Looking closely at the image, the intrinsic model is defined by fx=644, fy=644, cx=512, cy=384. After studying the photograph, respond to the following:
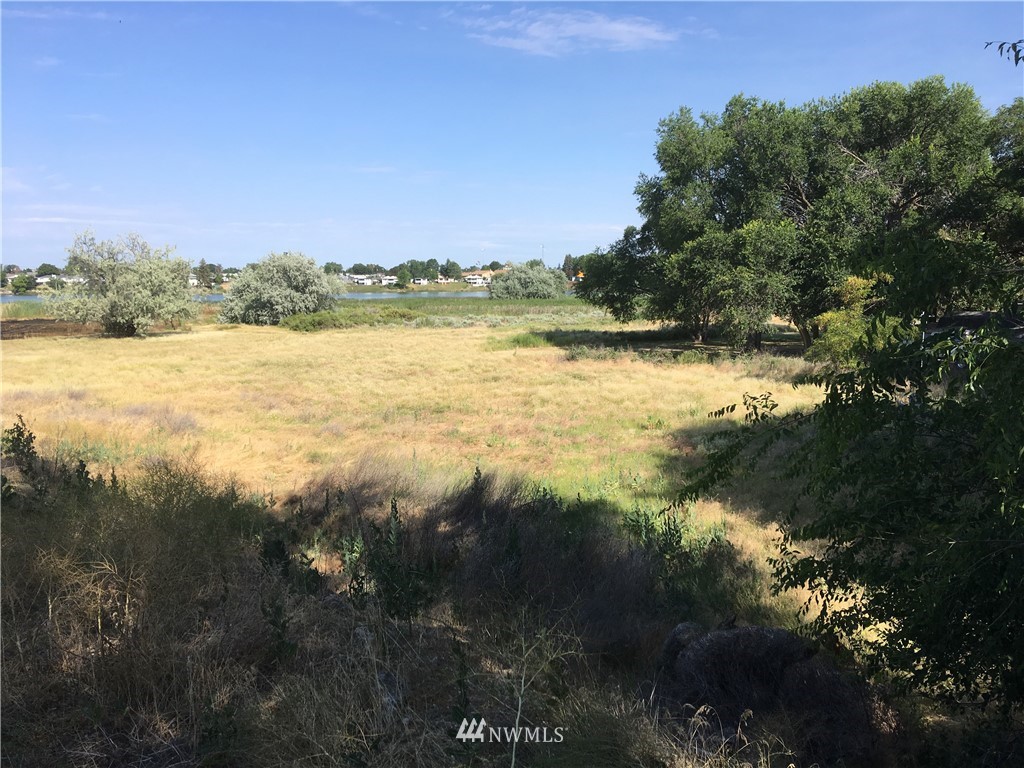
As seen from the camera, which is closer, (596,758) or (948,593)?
(596,758)

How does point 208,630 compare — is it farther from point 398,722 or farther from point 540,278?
point 540,278

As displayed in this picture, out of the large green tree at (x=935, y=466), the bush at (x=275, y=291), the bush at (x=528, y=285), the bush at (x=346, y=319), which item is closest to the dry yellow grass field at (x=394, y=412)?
the large green tree at (x=935, y=466)

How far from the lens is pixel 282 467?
12305 millimetres

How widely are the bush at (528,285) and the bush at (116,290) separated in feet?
216

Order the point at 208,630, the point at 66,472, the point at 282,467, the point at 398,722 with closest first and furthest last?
the point at 398,722 < the point at 208,630 < the point at 66,472 < the point at 282,467

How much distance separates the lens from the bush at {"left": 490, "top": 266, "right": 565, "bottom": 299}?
350 feet

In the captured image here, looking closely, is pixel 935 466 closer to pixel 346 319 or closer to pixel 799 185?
pixel 799 185

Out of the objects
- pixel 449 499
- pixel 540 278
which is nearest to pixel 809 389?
pixel 449 499

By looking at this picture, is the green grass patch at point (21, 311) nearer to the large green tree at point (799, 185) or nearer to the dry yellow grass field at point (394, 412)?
the dry yellow grass field at point (394, 412)

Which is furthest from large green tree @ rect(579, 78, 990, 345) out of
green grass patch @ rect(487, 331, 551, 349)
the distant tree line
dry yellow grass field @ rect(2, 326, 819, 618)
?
green grass patch @ rect(487, 331, 551, 349)

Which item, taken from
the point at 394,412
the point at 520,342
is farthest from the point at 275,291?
the point at 394,412

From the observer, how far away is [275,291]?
62.2 meters

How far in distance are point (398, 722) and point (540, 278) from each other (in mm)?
106480

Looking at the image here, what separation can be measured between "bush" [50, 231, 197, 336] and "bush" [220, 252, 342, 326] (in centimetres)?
1591
